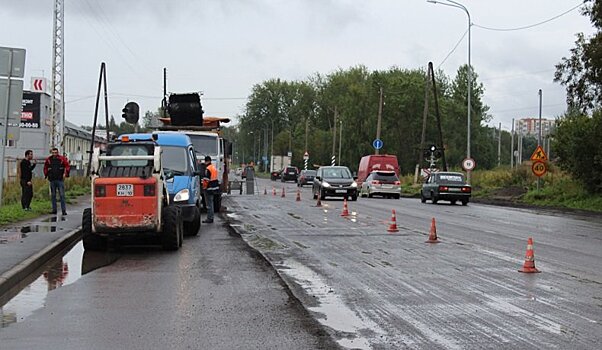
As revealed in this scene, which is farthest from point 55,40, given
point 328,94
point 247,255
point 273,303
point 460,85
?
point 460,85

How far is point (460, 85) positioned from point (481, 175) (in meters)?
68.3

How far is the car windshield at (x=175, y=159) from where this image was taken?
18.7 m

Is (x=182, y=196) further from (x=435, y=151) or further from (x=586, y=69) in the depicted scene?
(x=435, y=151)

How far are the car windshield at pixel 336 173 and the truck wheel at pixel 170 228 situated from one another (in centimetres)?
2396

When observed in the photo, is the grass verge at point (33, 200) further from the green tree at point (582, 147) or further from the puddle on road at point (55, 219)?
the green tree at point (582, 147)

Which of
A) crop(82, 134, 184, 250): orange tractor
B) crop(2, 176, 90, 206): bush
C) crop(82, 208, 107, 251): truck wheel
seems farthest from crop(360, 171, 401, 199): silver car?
crop(82, 208, 107, 251): truck wheel

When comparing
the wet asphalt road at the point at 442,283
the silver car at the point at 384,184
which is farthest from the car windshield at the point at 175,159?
the silver car at the point at 384,184

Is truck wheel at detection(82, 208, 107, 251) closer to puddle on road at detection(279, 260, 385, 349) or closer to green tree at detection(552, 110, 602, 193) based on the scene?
puddle on road at detection(279, 260, 385, 349)

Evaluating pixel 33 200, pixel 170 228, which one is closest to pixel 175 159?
pixel 170 228

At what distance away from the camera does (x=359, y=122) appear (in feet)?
310

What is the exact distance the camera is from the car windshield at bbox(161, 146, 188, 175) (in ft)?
61.5

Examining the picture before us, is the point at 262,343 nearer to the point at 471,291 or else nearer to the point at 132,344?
the point at 132,344

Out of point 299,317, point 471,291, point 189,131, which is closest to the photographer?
point 299,317

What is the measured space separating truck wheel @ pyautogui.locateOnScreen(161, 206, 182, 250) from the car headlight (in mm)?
2588
